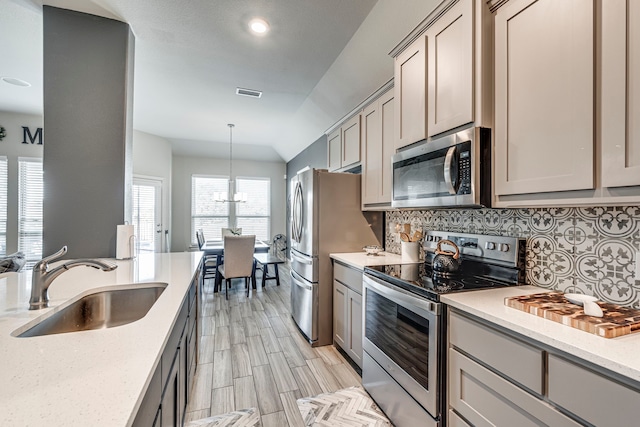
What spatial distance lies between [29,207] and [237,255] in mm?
3605

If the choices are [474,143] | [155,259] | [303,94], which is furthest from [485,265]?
[303,94]

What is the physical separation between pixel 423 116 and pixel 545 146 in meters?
0.77

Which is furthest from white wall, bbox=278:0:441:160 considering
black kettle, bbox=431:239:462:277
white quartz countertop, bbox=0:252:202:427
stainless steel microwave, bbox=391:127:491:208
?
white quartz countertop, bbox=0:252:202:427

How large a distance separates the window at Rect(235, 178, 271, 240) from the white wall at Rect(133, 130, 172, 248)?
159cm

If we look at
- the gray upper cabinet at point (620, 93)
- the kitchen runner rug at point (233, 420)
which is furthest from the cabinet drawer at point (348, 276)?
the gray upper cabinet at point (620, 93)

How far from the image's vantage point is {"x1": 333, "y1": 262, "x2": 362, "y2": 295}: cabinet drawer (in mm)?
2336

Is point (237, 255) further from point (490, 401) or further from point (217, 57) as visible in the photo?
point (490, 401)

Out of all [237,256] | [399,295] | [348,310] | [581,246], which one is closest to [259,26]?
[399,295]

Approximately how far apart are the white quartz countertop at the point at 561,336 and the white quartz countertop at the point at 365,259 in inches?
37.5

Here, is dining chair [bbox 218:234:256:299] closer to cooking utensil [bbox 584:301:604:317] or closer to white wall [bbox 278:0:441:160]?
white wall [bbox 278:0:441:160]

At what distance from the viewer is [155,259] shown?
2.28 meters

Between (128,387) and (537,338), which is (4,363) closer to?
(128,387)

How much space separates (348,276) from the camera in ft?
8.21

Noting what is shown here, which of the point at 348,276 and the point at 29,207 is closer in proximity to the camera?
the point at 348,276
